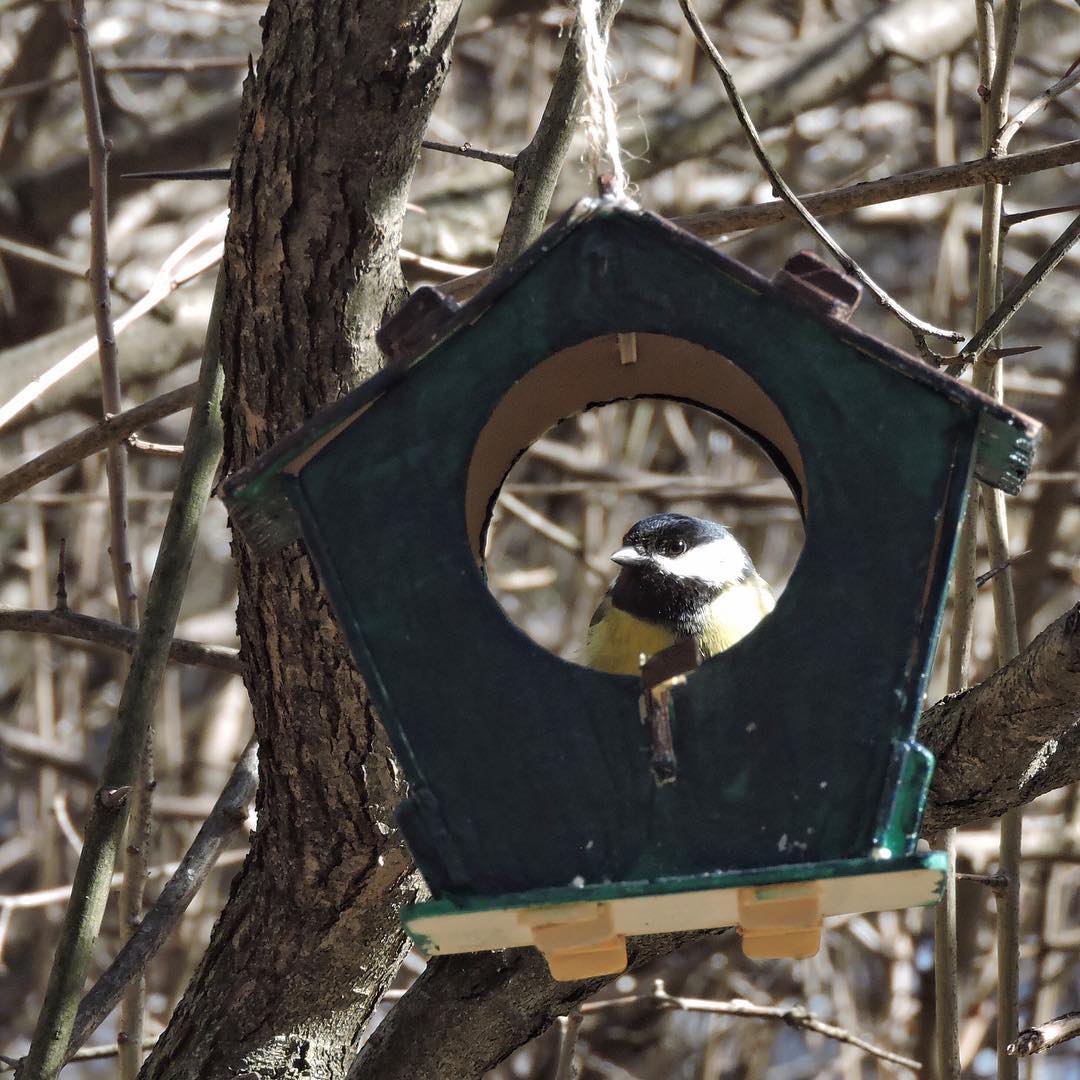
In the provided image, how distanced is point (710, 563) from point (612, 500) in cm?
289

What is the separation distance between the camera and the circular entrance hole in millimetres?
5453

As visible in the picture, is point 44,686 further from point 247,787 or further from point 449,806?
point 449,806

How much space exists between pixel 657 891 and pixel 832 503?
0.50m

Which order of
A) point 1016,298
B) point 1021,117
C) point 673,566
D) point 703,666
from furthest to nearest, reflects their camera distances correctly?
point 673,566
point 1021,117
point 1016,298
point 703,666

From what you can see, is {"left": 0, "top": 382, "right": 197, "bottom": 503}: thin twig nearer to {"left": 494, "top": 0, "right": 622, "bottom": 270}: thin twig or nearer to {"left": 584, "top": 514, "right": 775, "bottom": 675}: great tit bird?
{"left": 494, "top": 0, "right": 622, "bottom": 270}: thin twig

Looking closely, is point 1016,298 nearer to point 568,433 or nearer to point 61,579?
point 61,579

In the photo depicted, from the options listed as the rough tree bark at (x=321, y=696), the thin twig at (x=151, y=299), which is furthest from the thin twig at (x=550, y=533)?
the rough tree bark at (x=321, y=696)

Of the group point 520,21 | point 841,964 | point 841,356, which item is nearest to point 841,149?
point 520,21

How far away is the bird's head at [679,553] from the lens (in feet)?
9.73

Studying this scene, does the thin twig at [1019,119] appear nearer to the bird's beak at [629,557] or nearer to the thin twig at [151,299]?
the bird's beak at [629,557]

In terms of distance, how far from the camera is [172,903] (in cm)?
263

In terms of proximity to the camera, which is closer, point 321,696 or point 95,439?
point 321,696

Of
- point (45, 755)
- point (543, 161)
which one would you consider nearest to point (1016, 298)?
point (543, 161)

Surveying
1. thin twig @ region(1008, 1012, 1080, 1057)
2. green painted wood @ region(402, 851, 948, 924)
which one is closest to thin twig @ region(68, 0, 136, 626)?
green painted wood @ region(402, 851, 948, 924)
